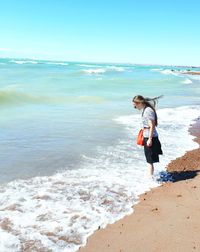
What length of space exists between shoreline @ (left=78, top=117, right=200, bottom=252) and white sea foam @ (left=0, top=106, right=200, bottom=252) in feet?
0.59

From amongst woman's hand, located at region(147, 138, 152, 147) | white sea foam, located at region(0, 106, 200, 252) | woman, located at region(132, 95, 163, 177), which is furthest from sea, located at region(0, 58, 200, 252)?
woman's hand, located at region(147, 138, 152, 147)

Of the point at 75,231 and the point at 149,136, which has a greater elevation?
the point at 149,136

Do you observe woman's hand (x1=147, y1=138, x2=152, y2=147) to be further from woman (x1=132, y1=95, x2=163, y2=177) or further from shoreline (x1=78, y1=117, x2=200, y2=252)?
shoreline (x1=78, y1=117, x2=200, y2=252)

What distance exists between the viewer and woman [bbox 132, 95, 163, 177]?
6465 mm

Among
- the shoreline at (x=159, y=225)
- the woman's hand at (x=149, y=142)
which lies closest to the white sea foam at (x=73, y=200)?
the shoreline at (x=159, y=225)

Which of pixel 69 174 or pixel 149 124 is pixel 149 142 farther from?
pixel 69 174

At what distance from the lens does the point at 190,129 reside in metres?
12.2

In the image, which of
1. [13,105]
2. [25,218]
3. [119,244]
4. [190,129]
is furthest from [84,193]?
[13,105]

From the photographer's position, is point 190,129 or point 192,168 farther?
point 190,129

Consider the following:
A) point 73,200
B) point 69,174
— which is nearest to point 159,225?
point 73,200

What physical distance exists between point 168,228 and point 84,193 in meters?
1.82

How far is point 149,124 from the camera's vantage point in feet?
21.2

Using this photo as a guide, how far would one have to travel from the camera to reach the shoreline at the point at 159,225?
429 centimetres

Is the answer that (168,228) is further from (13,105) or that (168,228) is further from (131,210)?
(13,105)
